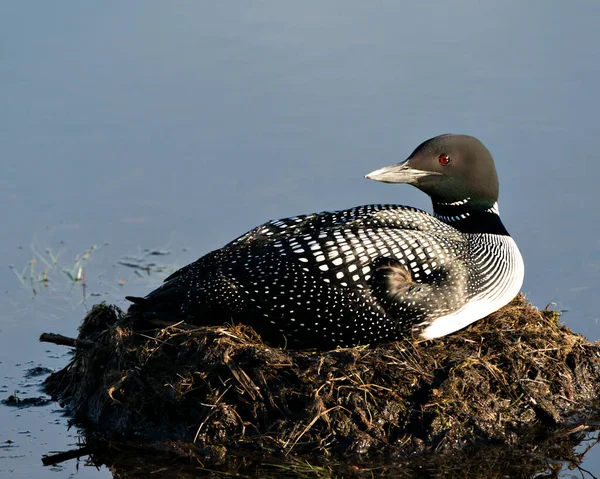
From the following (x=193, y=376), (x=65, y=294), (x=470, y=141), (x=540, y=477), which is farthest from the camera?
(x=65, y=294)

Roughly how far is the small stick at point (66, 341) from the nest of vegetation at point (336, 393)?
0.12 meters

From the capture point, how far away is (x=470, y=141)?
6957 millimetres

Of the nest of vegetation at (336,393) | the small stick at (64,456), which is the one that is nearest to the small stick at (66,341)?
the nest of vegetation at (336,393)

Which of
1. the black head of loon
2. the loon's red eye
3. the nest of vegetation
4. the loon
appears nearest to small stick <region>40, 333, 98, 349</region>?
the nest of vegetation

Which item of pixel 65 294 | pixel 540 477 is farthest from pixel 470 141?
pixel 65 294

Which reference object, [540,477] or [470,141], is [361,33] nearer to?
[470,141]

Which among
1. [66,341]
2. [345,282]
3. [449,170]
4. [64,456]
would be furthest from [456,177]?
[64,456]

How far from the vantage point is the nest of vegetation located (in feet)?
20.0

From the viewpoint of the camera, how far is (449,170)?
6969 mm

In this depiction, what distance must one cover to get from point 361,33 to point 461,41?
0.93m

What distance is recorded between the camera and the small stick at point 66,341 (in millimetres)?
6666

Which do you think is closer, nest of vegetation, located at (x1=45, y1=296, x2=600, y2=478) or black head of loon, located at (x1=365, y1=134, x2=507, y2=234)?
nest of vegetation, located at (x1=45, y1=296, x2=600, y2=478)

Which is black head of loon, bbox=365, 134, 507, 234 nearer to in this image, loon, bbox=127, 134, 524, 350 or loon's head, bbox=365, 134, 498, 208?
loon's head, bbox=365, 134, 498, 208

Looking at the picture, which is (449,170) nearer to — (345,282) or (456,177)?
(456,177)
